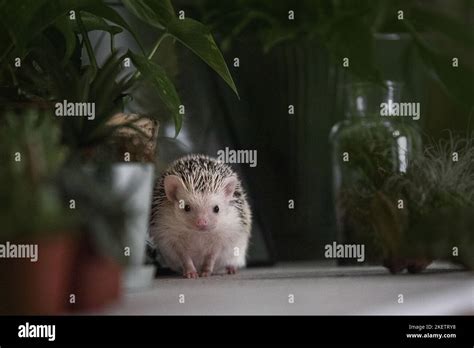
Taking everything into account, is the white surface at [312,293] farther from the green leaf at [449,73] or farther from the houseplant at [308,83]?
the green leaf at [449,73]

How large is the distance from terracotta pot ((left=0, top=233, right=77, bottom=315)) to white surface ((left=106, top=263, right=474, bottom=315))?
0.07 meters

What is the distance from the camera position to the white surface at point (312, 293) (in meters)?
0.79

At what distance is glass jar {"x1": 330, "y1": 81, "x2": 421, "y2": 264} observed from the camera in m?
0.85

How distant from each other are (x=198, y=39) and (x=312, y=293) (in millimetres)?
347

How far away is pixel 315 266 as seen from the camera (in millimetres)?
848

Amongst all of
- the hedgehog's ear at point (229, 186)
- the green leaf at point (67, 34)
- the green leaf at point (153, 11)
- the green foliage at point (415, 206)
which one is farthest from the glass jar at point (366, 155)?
the green leaf at point (67, 34)

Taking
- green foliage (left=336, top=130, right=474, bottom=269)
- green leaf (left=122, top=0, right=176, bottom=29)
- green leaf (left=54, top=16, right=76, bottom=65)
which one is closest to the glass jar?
green foliage (left=336, top=130, right=474, bottom=269)

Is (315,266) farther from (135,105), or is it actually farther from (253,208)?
(135,105)

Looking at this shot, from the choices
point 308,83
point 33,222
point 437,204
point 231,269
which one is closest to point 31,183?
point 33,222

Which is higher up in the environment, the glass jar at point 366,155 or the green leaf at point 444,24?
Result: the green leaf at point 444,24

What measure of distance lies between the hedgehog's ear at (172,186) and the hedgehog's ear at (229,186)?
0.05 m

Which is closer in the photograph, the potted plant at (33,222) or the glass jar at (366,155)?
the potted plant at (33,222)

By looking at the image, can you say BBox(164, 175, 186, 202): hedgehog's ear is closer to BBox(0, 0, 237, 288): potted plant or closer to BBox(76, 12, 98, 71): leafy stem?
BBox(0, 0, 237, 288): potted plant

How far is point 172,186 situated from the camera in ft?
2.71
